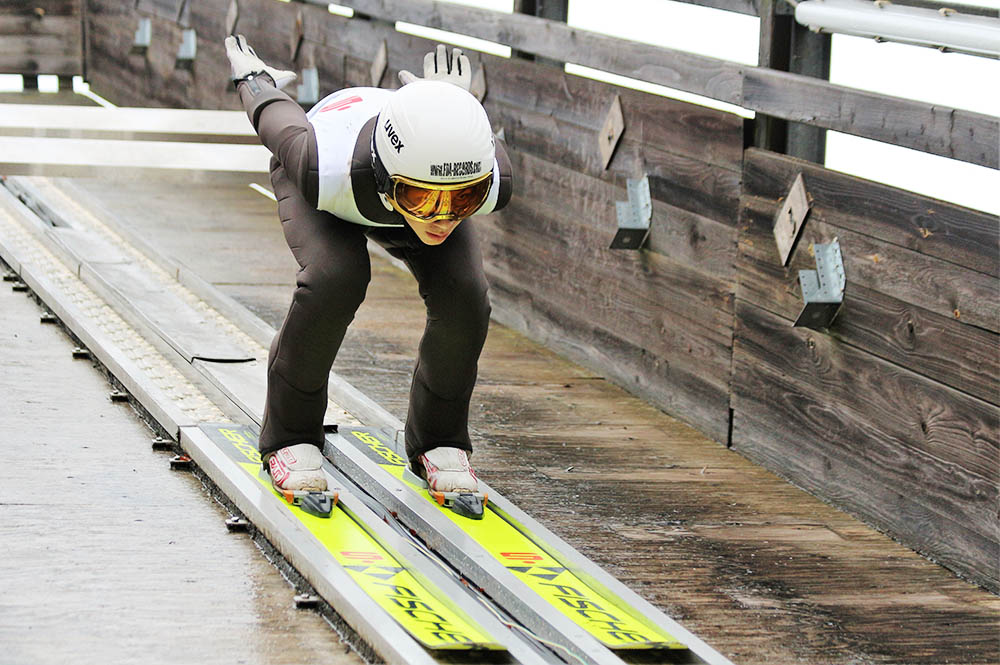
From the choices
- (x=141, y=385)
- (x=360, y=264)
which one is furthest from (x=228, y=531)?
(x=141, y=385)

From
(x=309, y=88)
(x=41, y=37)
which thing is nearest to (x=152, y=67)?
(x=41, y=37)

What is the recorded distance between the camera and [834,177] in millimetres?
4609

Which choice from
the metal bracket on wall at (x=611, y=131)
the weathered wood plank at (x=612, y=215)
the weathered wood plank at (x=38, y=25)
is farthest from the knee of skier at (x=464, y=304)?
the weathered wood plank at (x=38, y=25)

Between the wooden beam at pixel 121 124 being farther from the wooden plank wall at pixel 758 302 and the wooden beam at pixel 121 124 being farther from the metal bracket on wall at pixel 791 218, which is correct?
the metal bracket on wall at pixel 791 218

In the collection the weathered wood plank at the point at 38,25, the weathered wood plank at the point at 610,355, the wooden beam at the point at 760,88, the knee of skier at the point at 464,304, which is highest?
the wooden beam at the point at 760,88

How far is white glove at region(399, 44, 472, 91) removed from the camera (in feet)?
13.6

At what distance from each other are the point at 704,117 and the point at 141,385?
7.23ft

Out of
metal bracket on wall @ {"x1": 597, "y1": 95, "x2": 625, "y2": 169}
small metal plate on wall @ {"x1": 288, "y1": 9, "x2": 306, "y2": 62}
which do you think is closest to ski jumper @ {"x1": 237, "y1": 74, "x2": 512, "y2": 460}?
metal bracket on wall @ {"x1": 597, "y1": 95, "x2": 625, "y2": 169}

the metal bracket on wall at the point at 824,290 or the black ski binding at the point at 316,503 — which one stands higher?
the metal bracket on wall at the point at 824,290

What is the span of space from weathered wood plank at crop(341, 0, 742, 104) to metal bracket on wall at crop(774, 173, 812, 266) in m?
0.44

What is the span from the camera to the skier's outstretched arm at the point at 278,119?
3.89 m

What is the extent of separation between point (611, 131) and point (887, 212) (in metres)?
1.81

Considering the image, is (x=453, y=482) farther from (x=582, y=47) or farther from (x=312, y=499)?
(x=582, y=47)

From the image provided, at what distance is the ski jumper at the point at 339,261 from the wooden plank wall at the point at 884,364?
1.17 metres
